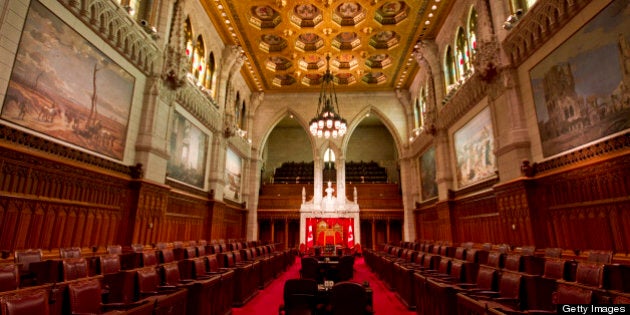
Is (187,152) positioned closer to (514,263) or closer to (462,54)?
(514,263)

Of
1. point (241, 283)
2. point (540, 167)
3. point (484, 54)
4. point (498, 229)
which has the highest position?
point (484, 54)

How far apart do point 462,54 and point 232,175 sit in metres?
12.7

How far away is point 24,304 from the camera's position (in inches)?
85.7

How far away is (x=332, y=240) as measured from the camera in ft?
60.9

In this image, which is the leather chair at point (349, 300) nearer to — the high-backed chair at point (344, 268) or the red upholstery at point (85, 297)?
the red upholstery at point (85, 297)

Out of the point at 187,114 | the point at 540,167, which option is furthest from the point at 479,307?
the point at 187,114

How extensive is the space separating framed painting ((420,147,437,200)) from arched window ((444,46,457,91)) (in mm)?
3348

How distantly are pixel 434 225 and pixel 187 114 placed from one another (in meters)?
12.4

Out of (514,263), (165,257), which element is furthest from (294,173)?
(514,263)

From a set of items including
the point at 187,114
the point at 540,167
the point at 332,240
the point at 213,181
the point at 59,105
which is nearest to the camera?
the point at 59,105

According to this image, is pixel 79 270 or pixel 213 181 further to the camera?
pixel 213 181

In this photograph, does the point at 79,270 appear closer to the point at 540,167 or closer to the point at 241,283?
the point at 241,283

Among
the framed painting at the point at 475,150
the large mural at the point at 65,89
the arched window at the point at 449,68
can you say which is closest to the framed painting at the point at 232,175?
the large mural at the point at 65,89

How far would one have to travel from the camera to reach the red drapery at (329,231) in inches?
733
